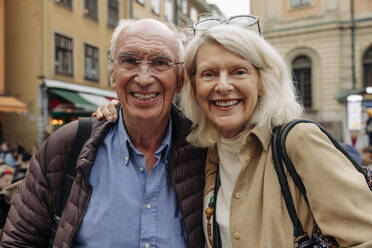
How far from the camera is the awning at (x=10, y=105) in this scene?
1108cm

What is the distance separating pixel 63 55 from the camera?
13.6m

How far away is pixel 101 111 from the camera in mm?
2219

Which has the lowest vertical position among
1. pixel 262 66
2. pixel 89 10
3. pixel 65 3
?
pixel 262 66

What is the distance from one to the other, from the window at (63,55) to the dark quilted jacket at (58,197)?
40.2ft

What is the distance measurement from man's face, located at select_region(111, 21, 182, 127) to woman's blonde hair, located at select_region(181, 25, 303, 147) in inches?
6.8

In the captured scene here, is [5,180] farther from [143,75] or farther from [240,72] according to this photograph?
[240,72]

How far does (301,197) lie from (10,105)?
1176 cm

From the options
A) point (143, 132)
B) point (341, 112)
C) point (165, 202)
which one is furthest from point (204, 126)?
point (341, 112)

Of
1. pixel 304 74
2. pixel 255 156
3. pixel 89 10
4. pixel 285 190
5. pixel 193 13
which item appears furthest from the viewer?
pixel 193 13

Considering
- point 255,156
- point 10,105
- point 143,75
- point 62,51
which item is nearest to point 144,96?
point 143,75

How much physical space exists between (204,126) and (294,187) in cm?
78

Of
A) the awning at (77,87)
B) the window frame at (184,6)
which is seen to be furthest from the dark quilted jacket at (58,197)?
the window frame at (184,6)

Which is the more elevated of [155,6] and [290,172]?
[155,6]

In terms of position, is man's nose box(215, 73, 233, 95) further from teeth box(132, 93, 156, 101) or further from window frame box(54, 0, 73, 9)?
window frame box(54, 0, 73, 9)
